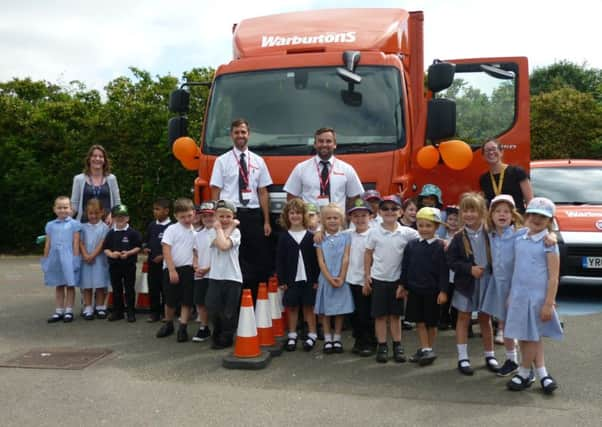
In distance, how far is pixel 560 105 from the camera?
23234 mm

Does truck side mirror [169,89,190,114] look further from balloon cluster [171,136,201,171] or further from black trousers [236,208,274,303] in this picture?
black trousers [236,208,274,303]

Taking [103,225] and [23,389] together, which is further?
[103,225]

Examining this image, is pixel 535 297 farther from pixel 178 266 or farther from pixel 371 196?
pixel 178 266

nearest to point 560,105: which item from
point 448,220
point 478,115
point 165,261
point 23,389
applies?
point 478,115

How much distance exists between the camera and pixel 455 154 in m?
7.20

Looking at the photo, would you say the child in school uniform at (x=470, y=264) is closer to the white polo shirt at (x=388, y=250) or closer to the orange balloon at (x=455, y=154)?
the white polo shirt at (x=388, y=250)

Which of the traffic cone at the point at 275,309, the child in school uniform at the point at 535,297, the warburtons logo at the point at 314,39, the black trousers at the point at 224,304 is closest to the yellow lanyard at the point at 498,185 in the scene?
the child in school uniform at the point at 535,297

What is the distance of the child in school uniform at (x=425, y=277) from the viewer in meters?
5.51

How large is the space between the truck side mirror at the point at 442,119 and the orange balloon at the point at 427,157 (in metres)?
0.15

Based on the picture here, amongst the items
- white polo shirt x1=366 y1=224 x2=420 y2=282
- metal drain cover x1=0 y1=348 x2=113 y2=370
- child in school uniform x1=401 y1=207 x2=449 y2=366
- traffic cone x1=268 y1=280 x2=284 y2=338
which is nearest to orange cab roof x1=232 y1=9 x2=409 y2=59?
white polo shirt x1=366 y1=224 x2=420 y2=282

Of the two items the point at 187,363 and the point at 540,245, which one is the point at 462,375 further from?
the point at 187,363

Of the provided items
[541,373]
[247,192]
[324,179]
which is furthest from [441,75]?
[541,373]

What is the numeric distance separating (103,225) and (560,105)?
65.7 ft

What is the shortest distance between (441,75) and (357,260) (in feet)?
8.32
